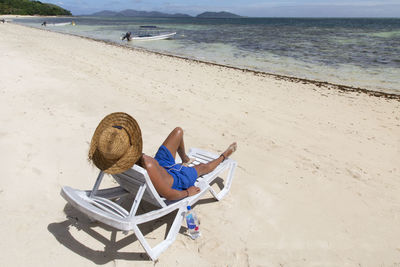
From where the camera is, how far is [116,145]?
221 cm

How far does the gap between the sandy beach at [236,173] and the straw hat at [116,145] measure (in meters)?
1.01

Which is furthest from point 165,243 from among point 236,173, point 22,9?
point 22,9

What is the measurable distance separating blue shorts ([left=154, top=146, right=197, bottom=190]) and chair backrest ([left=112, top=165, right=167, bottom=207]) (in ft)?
0.94

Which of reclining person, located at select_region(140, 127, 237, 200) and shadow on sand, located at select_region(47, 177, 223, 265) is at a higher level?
reclining person, located at select_region(140, 127, 237, 200)

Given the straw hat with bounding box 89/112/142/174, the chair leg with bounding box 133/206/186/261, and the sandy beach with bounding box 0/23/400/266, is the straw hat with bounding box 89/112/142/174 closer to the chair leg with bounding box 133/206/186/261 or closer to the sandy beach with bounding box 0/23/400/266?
the chair leg with bounding box 133/206/186/261

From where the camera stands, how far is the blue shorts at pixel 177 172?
117 inches

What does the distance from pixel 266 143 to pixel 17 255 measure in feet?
13.5

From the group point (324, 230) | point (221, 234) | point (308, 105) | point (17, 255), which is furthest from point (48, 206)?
point (308, 105)

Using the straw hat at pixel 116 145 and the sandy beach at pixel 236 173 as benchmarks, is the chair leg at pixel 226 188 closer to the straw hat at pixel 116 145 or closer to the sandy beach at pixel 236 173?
the sandy beach at pixel 236 173

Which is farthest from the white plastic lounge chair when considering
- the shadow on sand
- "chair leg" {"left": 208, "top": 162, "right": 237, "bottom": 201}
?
"chair leg" {"left": 208, "top": 162, "right": 237, "bottom": 201}

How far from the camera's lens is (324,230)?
10.3ft

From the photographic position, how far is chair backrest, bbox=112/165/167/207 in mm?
2345

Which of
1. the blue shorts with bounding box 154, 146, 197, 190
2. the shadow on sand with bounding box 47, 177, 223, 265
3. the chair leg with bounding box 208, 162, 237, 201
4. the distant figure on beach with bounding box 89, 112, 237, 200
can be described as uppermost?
the distant figure on beach with bounding box 89, 112, 237, 200

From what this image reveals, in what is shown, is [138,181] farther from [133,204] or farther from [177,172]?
[177,172]
